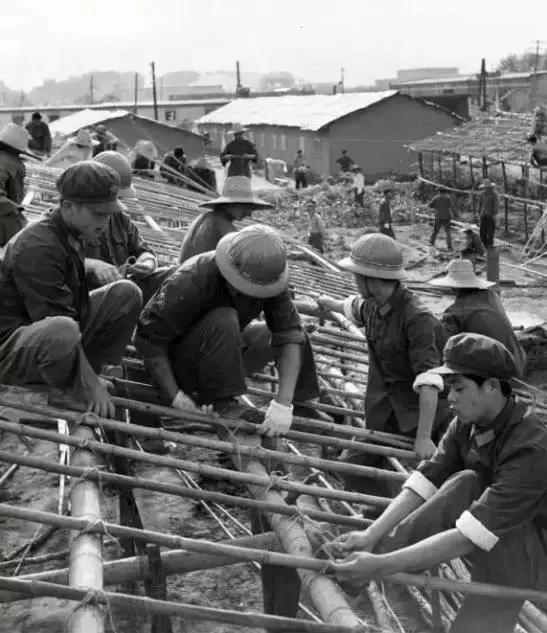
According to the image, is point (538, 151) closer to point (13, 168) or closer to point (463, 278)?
point (13, 168)

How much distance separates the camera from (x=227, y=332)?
432 centimetres

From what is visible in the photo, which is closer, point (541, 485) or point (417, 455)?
point (541, 485)

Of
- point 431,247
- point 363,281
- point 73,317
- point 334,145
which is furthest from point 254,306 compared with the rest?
point 334,145

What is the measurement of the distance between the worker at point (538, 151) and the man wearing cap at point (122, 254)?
49.3ft

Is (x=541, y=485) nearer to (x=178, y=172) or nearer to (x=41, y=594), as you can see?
(x=41, y=594)

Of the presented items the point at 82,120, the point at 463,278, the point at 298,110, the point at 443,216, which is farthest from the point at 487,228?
the point at 298,110

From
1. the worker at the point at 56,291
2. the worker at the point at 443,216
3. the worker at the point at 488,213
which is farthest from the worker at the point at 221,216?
the worker at the point at 443,216

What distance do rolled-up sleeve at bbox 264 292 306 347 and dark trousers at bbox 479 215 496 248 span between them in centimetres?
1580

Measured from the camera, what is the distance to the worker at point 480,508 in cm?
308

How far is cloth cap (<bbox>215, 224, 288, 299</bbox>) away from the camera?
4203mm

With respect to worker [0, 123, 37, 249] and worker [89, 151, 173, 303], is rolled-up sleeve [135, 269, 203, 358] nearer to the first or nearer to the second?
worker [89, 151, 173, 303]

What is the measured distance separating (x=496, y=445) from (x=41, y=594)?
5.14ft

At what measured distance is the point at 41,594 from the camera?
9.25 feet

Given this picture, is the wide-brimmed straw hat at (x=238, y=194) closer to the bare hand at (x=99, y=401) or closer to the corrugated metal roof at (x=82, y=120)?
the bare hand at (x=99, y=401)
